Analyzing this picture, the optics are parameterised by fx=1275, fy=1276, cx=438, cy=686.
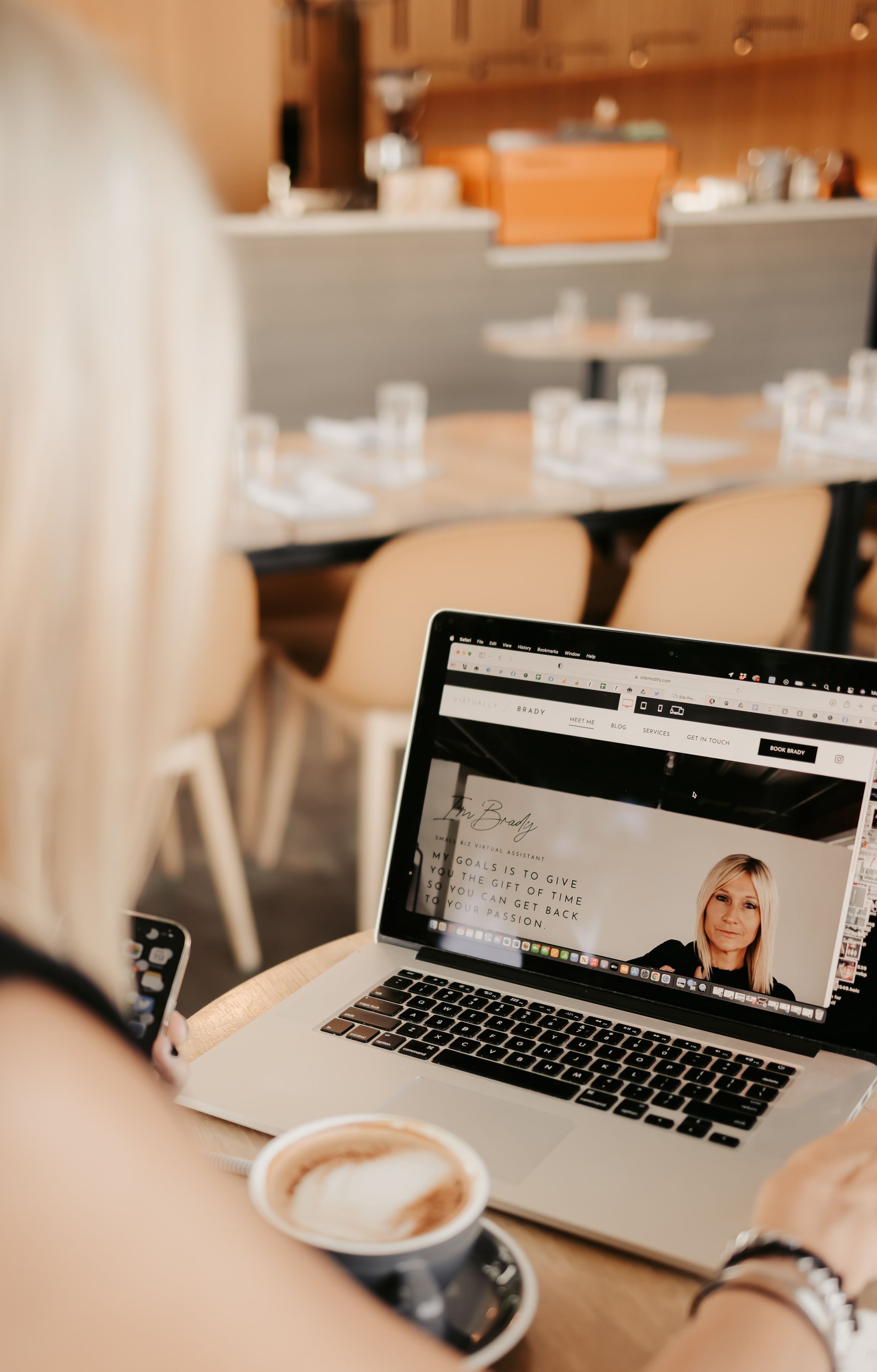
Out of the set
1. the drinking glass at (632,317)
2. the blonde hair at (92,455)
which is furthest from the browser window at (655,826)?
the drinking glass at (632,317)

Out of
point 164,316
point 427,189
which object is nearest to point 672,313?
point 427,189

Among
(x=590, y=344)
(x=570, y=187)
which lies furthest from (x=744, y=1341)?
(x=570, y=187)

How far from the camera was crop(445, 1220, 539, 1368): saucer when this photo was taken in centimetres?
53

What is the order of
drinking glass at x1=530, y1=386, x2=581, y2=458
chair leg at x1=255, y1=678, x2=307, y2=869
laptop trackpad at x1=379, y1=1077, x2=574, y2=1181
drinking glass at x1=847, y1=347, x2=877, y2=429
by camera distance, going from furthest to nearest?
1. drinking glass at x1=847, y1=347, x2=877, y2=429
2. drinking glass at x1=530, y1=386, x2=581, y2=458
3. chair leg at x1=255, y1=678, x2=307, y2=869
4. laptop trackpad at x1=379, y1=1077, x2=574, y2=1181

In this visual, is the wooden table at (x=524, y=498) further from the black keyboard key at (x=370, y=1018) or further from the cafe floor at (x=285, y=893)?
the black keyboard key at (x=370, y=1018)

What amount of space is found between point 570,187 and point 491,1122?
3.68 meters

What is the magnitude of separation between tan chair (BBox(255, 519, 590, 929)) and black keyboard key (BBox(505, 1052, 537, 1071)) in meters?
1.14

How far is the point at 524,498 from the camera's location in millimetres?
2281

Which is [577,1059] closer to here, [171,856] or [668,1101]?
[668,1101]

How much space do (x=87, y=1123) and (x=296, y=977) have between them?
54cm

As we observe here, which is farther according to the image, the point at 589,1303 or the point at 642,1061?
the point at 642,1061

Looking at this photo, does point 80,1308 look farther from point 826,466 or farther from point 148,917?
Result: point 826,466

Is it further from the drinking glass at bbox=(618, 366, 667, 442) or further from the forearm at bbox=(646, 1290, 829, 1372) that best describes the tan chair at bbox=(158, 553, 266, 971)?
the forearm at bbox=(646, 1290, 829, 1372)

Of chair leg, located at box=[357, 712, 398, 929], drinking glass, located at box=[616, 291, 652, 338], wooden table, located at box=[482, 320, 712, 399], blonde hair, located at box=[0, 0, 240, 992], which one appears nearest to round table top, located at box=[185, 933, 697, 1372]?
blonde hair, located at box=[0, 0, 240, 992]
